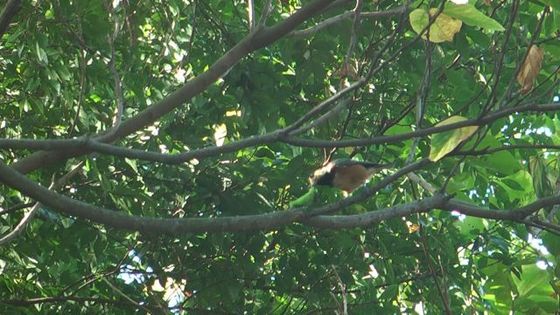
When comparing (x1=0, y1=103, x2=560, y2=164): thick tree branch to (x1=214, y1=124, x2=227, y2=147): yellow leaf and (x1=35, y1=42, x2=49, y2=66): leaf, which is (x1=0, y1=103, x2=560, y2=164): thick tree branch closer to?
(x1=35, y1=42, x2=49, y2=66): leaf

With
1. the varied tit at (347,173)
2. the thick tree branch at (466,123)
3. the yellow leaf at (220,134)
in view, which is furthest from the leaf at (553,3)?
the yellow leaf at (220,134)

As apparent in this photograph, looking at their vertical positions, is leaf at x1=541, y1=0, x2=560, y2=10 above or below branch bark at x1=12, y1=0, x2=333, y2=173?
below

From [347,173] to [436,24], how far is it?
91 cm

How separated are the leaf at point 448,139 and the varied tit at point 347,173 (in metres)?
0.68

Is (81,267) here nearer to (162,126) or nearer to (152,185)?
(152,185)

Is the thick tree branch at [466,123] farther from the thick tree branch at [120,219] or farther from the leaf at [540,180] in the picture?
the leaf at [540,180]

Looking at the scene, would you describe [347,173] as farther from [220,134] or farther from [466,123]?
[220,134]

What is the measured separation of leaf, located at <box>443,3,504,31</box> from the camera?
2.41 metres

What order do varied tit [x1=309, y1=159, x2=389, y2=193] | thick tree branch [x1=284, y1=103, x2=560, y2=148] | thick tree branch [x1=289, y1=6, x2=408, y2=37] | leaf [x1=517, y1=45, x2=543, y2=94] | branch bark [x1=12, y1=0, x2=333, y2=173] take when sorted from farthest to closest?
varied tit [x1=309, y1=159, x2=389, y2=193], thick tree branch [x1=289, y1=6, x2=408, y2=37], branch bark [x1=12, y1=0, x2=333, y2=173], leaf [x1=517, y1=45, x2=543, y2=94], thick tree branch [x1=284, y1=103, x2=560, y2=148]

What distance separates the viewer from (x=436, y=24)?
2.71 meters

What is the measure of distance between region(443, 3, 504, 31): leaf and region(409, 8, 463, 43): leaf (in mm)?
159

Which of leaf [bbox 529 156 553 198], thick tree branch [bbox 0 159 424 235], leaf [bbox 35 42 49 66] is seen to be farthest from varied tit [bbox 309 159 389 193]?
leaf [bbox 35 42 49 66]

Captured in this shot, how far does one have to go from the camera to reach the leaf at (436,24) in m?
2.66

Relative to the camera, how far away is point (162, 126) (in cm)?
Result: 439
